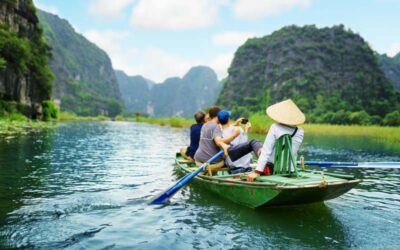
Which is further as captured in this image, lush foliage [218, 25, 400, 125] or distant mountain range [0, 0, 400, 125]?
lush foliage [218, 25, 400, 125]

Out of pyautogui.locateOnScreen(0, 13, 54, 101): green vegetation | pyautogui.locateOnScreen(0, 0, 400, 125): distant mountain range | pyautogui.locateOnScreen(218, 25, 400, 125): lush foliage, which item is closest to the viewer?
pyautogui.locateOnScreen(0, 13, 54, 101): green vegetation

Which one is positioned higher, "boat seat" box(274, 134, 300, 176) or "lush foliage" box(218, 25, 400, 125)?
"lush foliage" box(218, 25, 400, 125)

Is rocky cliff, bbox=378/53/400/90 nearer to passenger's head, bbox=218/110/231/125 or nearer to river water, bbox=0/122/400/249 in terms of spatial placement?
passenger's head, bbox=218/110/231/125

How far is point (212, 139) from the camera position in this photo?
8.13m

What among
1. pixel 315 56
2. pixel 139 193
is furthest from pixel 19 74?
pixel 315 56

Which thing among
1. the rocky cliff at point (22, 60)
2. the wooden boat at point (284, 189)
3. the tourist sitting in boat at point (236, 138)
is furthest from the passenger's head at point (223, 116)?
the rocky cliff at point (22, 60)

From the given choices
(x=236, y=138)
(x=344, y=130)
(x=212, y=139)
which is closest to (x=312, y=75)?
(x=344, y=130)

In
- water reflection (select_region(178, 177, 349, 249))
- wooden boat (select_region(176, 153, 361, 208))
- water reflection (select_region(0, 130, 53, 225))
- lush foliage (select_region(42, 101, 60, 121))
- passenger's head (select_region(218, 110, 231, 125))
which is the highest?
lush foliage (select_region(42, 101, 60, 121))

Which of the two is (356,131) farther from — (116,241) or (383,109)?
(383,109)

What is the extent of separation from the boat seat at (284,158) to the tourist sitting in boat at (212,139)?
1306mm

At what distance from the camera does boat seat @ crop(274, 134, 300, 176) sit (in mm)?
6250

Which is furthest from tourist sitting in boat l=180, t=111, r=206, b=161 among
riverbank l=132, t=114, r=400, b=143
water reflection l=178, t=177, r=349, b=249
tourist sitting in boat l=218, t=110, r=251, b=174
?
riverbank l=132, t=114, r=400, b=143

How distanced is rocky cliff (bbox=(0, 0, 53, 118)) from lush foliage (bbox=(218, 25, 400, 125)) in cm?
4714

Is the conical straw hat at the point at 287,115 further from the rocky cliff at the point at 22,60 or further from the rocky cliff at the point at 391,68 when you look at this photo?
the rocky cliff at the point at 391,68
